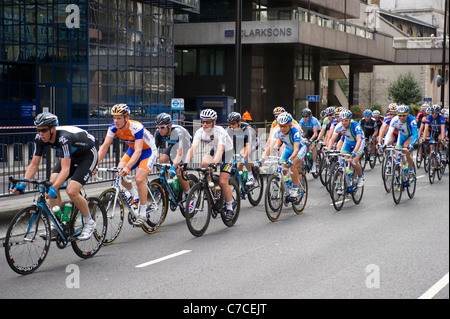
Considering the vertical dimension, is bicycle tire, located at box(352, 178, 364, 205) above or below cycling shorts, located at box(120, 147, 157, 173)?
below

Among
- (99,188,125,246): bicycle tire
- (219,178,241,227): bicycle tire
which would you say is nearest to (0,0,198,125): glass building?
(219,178,241,227): bicycle tire

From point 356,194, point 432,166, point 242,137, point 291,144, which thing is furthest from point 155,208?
point 432,166

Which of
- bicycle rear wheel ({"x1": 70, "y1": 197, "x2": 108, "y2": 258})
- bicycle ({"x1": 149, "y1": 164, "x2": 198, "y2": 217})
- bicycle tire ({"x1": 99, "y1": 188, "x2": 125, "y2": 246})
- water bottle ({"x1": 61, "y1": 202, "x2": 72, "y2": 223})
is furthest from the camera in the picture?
bicycle ({"x1": 149, "y1": 164, "x2": 198, "y2": 217})

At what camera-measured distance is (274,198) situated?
→ 1134 cm

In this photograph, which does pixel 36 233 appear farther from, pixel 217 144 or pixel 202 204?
pixel 217 144

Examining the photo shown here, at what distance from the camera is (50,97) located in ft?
105

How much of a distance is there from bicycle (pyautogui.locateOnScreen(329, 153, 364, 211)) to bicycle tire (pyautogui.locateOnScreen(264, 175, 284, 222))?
4.66 feet

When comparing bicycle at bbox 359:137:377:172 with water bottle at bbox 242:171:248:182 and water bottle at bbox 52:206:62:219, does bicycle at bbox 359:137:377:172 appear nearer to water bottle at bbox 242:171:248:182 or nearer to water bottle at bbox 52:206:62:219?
water bottle at bbox 242:171:248:182

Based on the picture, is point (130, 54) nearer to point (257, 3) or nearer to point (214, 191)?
point (257, 3)

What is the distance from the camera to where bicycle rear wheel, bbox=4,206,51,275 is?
720 centimetres

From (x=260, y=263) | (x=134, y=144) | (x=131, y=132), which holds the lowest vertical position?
(x=260, y=263)

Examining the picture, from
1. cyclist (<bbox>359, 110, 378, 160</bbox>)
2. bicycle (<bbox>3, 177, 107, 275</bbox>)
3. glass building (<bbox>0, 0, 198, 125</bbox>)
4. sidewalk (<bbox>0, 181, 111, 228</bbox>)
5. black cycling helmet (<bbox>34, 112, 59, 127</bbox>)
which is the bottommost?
sidewalk (<bbox>0, 181, 111, 228</bbox>)

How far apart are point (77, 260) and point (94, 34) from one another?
79.9ft

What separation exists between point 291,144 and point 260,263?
4480mm
